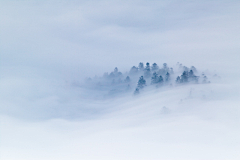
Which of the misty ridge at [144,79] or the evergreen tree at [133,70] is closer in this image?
the misty ridge at [144,79]

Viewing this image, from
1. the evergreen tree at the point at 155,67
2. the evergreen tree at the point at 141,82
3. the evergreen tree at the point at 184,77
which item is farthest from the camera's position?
the evergreen tree at the point at 155,67

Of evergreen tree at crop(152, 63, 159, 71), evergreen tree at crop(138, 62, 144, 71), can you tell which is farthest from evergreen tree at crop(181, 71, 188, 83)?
evergreen tree at crop(138, 62, 144, 71)

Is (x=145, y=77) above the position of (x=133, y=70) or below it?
below

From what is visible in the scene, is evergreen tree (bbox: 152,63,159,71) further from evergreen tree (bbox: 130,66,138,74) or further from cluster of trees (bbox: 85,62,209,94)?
evergreen tree (bbox: 130,66,138,74)

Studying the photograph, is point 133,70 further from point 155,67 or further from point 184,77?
point 184,77

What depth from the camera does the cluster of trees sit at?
2.86 m

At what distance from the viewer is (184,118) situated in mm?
2432

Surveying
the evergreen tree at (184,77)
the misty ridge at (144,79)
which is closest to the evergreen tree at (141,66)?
the misty ridge at (144,79)

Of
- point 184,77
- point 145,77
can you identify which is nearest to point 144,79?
point 145,77

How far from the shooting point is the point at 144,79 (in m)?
3.00

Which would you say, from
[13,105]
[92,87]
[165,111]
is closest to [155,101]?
[165,111]

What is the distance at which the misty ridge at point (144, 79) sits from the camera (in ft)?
9.35

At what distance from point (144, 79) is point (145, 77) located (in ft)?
0.15

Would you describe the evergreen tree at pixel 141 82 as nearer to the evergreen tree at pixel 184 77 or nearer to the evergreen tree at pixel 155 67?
the evergreen tree at pixel 155 67
